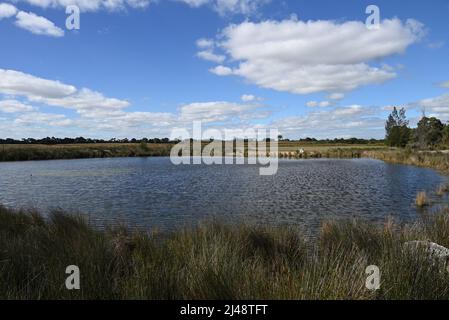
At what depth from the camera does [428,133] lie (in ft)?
234

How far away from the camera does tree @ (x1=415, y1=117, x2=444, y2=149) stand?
67250 mm

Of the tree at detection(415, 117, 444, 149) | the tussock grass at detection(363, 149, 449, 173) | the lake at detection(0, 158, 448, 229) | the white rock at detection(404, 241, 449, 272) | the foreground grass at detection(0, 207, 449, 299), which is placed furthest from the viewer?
the tree at detection(415, 117, 444, 149)

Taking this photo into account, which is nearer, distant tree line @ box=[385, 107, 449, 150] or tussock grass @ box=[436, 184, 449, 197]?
tussock grass @ box=[436, 184, 449, 197]

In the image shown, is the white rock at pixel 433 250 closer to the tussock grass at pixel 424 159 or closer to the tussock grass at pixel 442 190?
the tussock grass at pixel 442 190

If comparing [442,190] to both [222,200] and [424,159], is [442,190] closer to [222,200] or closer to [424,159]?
[222,200]

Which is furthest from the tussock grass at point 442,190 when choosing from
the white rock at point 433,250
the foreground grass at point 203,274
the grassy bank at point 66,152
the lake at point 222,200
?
the grassy bank at point 66,152

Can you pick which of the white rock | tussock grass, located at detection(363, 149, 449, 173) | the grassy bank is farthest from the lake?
the grassy bank

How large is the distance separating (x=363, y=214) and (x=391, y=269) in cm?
1197

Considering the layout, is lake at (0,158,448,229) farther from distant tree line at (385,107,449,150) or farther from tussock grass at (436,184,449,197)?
distant tree line at (385,107,449,150)

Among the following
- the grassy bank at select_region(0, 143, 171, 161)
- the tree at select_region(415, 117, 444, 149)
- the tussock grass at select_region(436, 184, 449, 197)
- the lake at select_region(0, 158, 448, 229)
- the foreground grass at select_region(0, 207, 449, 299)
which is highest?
the tree at select_region(415, 117, 444, 149)

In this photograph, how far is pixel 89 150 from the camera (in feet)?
264
